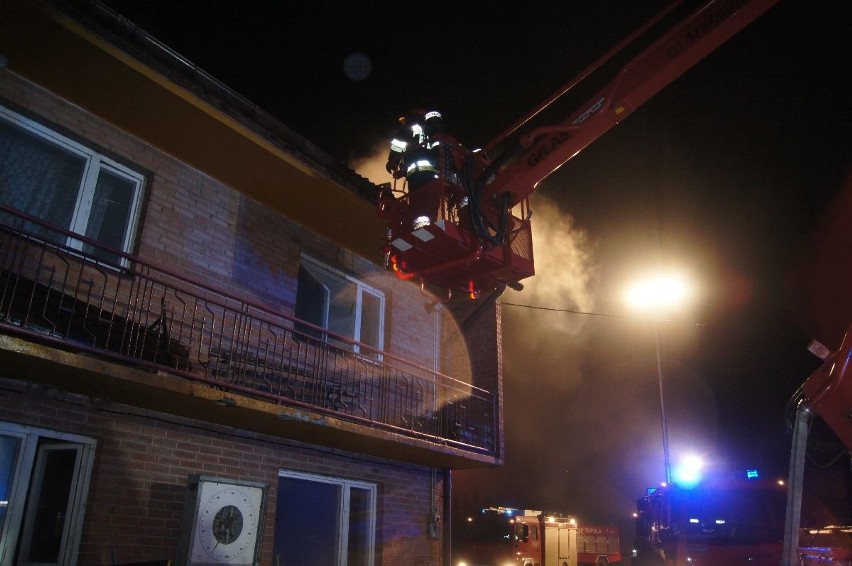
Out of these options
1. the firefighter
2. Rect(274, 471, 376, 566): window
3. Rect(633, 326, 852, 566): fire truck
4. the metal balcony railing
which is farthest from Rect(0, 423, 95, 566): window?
Rect(633, 326, 852, 566): fire truck

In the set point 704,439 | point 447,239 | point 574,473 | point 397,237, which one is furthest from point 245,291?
point 574,473

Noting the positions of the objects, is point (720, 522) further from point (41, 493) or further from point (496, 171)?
point (41, 493)

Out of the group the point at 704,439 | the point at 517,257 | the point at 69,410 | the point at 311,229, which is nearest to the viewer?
the point at 69,410

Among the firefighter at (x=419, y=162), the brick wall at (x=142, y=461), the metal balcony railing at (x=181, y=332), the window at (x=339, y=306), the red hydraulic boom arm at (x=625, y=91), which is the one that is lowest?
the brick wall at (x=142, y=461)

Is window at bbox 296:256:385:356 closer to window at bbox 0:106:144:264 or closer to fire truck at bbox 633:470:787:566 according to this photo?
window at bbox 0:106:144:264

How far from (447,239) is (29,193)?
15.9 feet

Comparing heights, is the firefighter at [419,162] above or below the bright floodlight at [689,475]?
above

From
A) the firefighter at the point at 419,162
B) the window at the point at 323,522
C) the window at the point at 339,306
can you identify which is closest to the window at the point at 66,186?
the window at the point at 339,306

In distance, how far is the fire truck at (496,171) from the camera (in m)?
8.12

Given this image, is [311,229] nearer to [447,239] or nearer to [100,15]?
[447,239]

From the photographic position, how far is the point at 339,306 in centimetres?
1112

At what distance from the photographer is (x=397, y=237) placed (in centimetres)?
820

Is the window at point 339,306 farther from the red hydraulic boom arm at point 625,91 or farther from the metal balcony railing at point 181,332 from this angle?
the red hydraulic boom arm at point 625,91

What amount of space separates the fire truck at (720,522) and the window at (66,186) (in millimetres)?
8014
